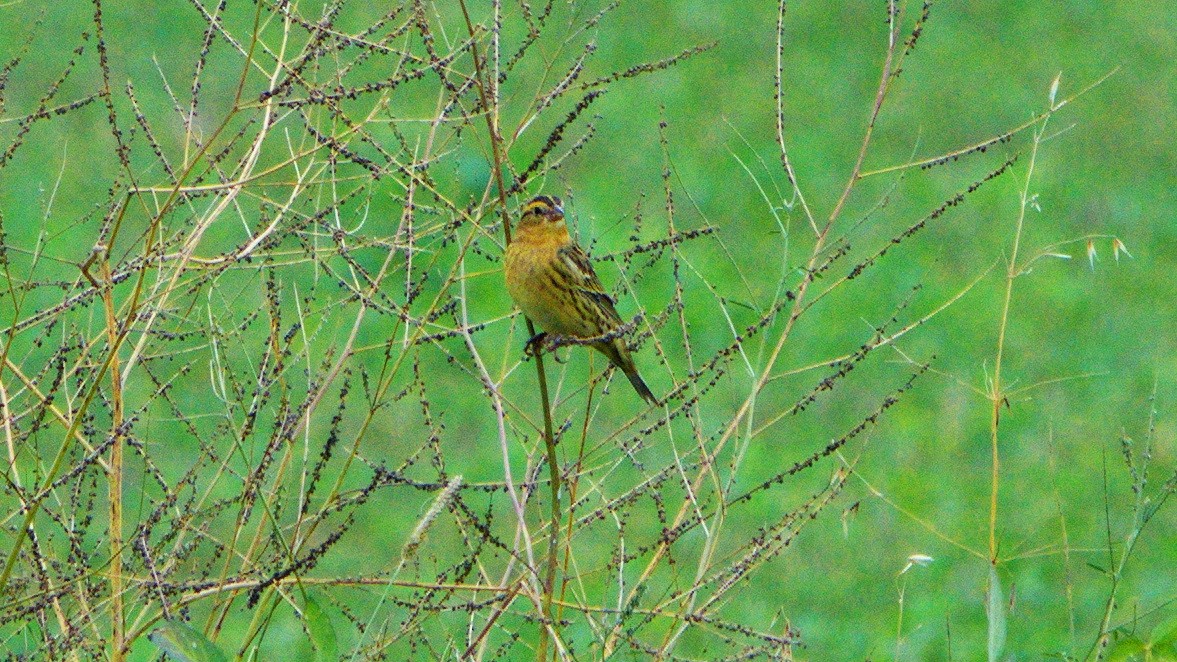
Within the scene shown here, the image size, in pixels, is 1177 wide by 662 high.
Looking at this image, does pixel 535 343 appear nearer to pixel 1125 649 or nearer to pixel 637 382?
pixel 1125 649

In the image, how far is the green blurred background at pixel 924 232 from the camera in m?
7.49

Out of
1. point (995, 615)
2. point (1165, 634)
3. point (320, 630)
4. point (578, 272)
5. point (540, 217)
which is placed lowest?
point (1165, 634)

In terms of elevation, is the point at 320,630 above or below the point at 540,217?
below

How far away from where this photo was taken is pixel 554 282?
5.82 meters

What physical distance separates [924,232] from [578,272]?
210 inches

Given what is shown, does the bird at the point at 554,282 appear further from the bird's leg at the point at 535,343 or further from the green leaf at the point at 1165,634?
the green leaf at the point at 1165,634

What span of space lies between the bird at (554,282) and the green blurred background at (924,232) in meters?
0.84

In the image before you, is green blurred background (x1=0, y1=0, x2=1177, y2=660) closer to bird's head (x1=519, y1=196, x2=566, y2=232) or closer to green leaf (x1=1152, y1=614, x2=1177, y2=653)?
green leaf (x1=1152, y1=614, x2=1177, y2=653)

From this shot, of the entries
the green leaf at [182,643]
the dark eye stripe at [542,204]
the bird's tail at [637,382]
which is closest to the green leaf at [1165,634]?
the green leaf at [182,643]

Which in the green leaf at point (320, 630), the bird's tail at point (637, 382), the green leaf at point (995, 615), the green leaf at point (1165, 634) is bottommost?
the green leaf at point (1165, 634)

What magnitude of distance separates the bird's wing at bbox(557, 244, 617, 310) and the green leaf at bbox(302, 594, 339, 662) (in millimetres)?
2649

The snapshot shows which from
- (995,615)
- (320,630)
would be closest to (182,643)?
(320,630)

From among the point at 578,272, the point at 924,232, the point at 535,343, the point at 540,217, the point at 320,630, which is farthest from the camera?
the point at 924,232

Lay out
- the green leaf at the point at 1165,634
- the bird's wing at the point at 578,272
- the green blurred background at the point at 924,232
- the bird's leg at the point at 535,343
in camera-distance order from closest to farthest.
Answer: the green leaf at the point at 1165,634, the bird's leg at the point at 535,343, the bird's wing at the point at 578,272, the green blurred background at the point at 924,232
